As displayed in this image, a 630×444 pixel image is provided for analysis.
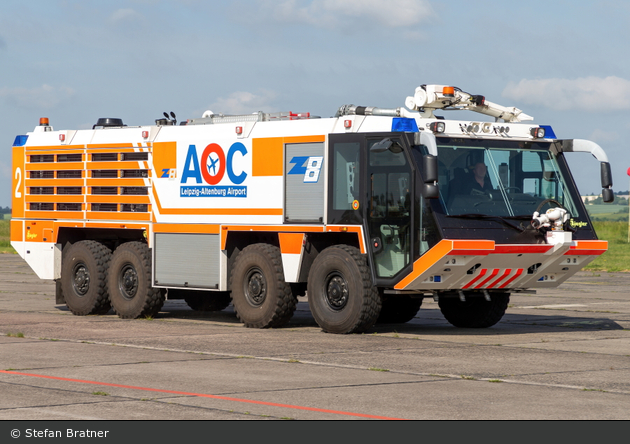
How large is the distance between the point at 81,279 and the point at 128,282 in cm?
130

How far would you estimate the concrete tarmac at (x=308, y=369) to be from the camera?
927 cm

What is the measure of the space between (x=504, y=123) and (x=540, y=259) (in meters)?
2.03

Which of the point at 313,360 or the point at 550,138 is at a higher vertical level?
the point at 550,138

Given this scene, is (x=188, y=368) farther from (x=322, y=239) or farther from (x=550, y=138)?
(x=550, y=138)

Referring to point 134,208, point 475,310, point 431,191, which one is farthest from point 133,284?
point 431,191

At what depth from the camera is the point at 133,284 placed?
18.3m

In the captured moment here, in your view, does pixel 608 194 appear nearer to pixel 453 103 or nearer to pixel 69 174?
pixel 453 103

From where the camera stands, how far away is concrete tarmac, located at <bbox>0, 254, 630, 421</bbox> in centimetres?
927

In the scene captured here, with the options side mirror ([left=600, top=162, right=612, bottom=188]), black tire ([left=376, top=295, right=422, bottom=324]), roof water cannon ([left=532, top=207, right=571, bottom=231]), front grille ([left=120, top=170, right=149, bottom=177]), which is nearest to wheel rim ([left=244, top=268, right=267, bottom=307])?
black tire ([left=376, top=295, right=422, bottom=324])

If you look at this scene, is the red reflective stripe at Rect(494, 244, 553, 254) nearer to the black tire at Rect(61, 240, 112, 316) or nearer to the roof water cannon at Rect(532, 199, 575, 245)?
the roof water cannon at Rect(532, 199, 575, 245)

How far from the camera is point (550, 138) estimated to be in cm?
1602

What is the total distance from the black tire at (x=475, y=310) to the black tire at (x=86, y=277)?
→ 5.78 m
